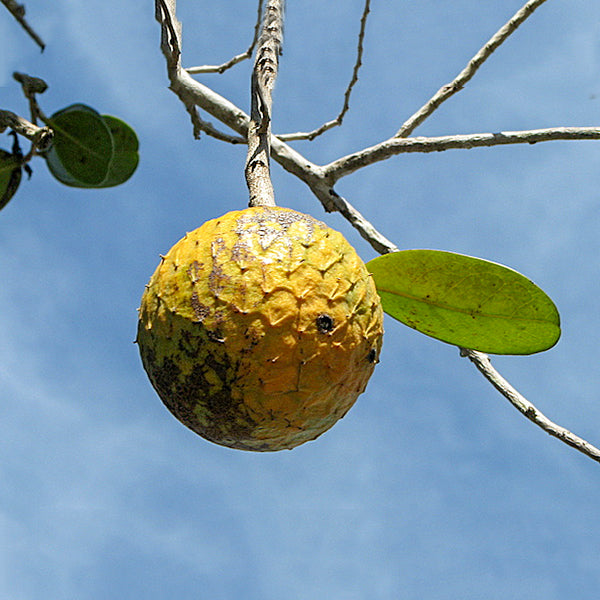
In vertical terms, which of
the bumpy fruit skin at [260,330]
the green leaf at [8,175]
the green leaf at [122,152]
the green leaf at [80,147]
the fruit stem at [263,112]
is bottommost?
the bumpy fruit skin at [260,330]

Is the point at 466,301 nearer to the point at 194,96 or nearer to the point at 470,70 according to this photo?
the point at 470,70

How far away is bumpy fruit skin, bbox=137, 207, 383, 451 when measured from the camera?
5.85ft

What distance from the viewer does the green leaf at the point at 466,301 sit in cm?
204

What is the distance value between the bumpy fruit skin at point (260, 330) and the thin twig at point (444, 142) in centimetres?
86

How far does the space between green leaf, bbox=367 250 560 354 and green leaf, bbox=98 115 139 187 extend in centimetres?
78

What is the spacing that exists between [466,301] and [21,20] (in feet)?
4.58

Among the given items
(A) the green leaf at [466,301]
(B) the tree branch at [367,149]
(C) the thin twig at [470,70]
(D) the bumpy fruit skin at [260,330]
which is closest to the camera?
(D) the bumpy fruit skin at [260,330]

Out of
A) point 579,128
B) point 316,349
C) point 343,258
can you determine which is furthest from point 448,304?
point 579,128

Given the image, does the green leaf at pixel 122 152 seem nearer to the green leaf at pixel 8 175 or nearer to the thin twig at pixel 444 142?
the green leaf at pixel 8 175

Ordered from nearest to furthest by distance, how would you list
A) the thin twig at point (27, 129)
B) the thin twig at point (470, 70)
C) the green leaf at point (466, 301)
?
the thin twig at point (27, 129)
the green leaf at point (466, 301)
the thin twig at point (470, 70)

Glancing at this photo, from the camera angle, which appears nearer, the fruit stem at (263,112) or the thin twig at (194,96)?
the fruit stem at (263,112)

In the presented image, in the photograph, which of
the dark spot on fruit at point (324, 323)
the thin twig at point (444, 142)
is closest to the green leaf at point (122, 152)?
the dark spot on fruit at point (324, 323)

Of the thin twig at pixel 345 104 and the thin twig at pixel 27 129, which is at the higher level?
the thin twig at pixel 345 104

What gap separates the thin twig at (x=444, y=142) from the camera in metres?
2.51
